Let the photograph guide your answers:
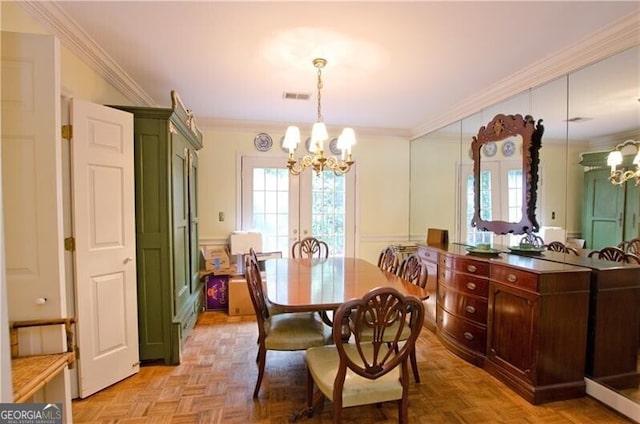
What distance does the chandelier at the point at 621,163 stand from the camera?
2094 millimetres

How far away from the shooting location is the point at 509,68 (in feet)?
8.82

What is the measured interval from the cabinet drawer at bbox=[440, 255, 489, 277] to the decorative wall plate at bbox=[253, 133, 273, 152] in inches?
110

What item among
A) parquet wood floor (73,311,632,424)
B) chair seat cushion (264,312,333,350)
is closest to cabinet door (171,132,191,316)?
parquet wood floor (73,311,632,424)

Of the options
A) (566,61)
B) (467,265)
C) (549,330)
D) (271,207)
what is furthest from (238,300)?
(566,61)

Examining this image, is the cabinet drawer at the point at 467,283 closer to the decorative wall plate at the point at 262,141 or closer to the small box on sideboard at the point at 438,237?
the small box on sideboard at the point at 438,237

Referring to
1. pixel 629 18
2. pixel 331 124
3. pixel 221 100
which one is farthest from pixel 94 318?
pixel 629 18

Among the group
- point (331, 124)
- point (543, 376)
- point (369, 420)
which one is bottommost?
point (369, 420)

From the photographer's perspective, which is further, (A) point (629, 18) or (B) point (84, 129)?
(B) point (84, 129)

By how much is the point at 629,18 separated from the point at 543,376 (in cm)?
235

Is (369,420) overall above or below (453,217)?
below

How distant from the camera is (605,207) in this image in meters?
2.30

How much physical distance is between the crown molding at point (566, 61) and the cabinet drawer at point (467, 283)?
5.63 ft

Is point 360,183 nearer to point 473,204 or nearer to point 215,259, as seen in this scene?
point 473,204

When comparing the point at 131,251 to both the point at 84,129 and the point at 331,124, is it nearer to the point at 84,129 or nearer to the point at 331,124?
the point at 84,129
